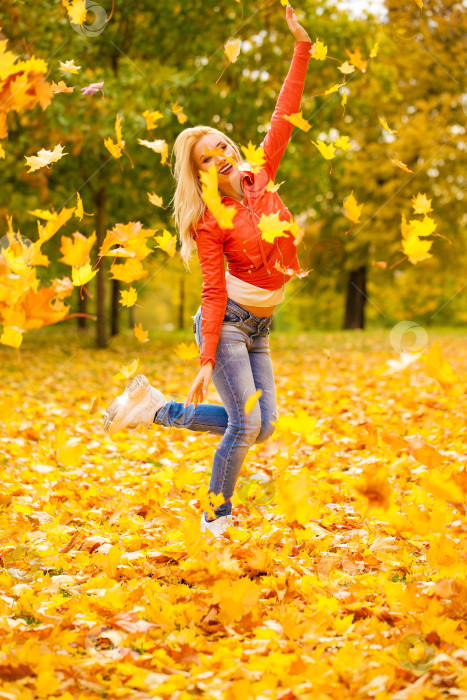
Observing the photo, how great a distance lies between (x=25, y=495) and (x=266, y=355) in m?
1.63

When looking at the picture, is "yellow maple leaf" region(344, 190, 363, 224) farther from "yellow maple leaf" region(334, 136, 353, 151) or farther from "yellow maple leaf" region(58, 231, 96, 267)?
"yellow maple leaf" region(58, 231, 96, 267)

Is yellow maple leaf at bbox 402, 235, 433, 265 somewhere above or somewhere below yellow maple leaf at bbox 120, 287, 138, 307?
above

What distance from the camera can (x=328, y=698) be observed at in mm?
1612

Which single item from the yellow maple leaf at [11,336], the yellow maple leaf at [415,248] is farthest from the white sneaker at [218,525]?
the yellow maple leaf at [415,248]

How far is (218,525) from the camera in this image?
2734mm

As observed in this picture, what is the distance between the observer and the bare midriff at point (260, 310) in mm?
2713

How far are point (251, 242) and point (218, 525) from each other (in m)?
1.19

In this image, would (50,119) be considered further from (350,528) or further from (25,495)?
(350,528)

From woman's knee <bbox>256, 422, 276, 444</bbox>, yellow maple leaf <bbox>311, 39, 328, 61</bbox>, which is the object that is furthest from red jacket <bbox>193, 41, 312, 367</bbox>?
woman's knee <bbox>256, 422, 276, 444</bbox>

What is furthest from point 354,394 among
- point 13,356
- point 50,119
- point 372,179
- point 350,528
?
Answer: point 372,179

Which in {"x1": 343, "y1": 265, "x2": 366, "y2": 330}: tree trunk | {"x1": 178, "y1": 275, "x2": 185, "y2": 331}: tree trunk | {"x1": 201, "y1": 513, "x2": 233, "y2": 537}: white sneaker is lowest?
{"x1": 178, "y1": 275, "x2": 185, "y2": 331}: tree trunk

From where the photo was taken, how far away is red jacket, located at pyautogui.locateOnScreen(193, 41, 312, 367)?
2.59 meters

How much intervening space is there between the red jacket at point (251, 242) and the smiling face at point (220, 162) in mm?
57

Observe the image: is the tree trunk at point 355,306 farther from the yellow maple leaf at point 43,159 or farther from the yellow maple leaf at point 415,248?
the yellow maple leaf at point 415,248
